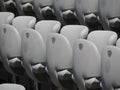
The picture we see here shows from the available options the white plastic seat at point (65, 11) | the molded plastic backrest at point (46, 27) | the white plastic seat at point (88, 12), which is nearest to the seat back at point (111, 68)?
the molded plastic backrest at point (46, 27)

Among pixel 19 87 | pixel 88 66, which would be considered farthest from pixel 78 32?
pixel 19 87

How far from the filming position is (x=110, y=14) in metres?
2.04

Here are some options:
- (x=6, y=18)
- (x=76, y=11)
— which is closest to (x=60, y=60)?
(x=76, y=11)

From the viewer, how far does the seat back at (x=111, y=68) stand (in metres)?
1.48

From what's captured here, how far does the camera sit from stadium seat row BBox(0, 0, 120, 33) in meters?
2.04

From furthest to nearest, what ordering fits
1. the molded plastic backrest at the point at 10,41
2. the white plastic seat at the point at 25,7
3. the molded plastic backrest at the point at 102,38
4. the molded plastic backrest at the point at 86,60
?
the white plastic seat at the point at 25,7, the molded plastic backrest at the point at 10,41, the molded plastic backrest at the point at 102,38, the molded plastic backrest at the point at 86,60

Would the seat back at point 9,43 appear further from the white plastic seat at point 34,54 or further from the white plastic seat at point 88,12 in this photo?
the white plastic seat at point 88,12

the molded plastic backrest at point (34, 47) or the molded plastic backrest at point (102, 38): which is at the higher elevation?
the molded plastic backrest at point (102, 38)

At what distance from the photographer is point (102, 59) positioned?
5.13 ft

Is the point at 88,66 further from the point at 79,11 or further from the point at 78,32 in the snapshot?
the point at 79,11

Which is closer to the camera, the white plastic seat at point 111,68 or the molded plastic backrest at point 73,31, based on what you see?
the white plastic seat at point 111,68

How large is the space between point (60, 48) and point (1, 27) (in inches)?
16.7

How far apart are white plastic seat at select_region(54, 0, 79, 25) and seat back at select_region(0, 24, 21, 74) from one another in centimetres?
39

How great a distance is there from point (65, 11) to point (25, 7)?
33 cm
